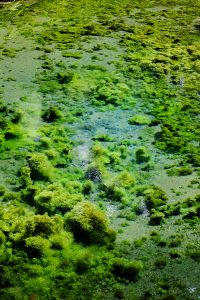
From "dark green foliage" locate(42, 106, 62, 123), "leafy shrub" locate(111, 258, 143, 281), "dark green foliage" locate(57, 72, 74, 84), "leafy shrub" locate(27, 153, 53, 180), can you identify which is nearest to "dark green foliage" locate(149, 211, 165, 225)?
"leafy shrub" locate(111, 258, 143, 281)

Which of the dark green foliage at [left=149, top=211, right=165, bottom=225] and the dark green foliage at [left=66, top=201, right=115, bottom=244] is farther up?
the dark green foliage at [left=66, top=201, right=115, bottom=244]

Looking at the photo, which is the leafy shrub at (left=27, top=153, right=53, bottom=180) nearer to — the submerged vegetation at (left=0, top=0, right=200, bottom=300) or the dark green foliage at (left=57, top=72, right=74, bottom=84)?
the submerged vegetation at (left=0, top=0, right=200, bottom=300)

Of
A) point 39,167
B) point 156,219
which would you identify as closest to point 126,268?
point 156,219

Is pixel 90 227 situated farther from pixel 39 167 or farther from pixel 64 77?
pixel 64 77

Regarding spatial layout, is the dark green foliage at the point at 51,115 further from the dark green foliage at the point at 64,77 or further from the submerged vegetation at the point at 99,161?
the dark green foliage at the point at 64,77

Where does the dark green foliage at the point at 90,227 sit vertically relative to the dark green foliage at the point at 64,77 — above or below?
below

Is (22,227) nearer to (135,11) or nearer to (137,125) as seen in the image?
(137,125)

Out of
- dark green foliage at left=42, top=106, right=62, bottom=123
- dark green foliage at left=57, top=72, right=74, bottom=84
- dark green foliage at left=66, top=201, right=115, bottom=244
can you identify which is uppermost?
dark green foliage at left=57, top=72, right=74, bottom=84

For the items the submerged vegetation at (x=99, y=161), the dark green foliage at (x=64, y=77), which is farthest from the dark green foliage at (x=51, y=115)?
the dark green foliage at (x=64, y=77)

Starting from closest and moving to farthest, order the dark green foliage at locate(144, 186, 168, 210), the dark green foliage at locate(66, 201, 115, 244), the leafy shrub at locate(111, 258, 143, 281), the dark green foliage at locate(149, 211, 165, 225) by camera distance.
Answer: the leafy shrub at locate(111, 258, 143, 281) → the dark green foliage at locate(66, 201, 115, 244) → the dark green foliage at locate(149, 211, 165, 225) → the dark green foliage at locate(144, 186, 168, 210)
